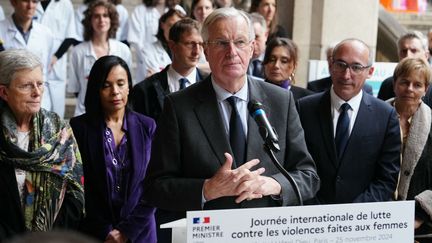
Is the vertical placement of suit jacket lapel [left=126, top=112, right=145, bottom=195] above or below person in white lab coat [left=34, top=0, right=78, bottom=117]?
below

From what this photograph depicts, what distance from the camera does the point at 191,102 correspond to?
3.49 m

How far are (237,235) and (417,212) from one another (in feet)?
5.90

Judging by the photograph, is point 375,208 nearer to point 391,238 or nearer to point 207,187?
point 391,238

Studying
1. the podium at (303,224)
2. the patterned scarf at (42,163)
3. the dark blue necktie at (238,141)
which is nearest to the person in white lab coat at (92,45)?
the patterned scarf at (42,163)

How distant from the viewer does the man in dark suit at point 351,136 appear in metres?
4.31

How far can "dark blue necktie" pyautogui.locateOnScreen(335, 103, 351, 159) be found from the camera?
4.38 metres

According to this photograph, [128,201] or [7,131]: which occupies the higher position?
[7,131]

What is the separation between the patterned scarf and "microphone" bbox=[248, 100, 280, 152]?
1.29 meters

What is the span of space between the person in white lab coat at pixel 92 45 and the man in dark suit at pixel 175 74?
7.33ft

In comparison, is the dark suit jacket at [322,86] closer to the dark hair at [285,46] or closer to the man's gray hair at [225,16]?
the dark hair at [285,46]

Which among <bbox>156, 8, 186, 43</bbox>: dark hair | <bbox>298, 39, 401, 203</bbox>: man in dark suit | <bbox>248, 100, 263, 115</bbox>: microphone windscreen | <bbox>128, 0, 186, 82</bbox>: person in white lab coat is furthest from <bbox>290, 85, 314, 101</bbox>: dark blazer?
<bbox>128, 0, 186, 82</bbox>: person in white lab coat

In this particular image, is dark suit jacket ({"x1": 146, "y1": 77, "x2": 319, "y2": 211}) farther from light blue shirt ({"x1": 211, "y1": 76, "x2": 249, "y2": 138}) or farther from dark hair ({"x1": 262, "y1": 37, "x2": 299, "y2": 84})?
dark hair ({"x1": 262, "y1": 37, "x2": 299, "y2": 84})

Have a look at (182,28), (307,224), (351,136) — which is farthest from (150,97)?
(307,224)

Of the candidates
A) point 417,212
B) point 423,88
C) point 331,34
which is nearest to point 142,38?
point 331,34
